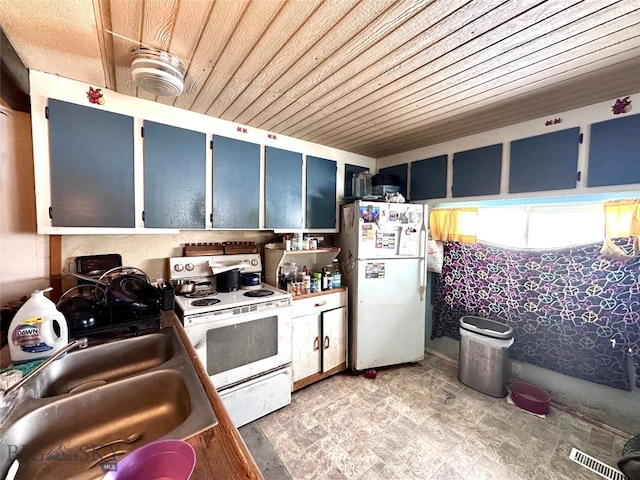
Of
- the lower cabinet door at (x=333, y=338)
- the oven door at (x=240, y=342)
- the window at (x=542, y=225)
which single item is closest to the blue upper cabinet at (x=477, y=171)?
the window at (x=542, y=225)

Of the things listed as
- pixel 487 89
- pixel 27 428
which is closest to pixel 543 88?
pixel 487 89

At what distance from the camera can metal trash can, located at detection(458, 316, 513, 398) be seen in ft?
7.30

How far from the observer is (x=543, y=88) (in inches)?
61.9

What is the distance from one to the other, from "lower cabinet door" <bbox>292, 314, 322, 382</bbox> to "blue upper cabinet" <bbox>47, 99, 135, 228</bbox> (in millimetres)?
1552

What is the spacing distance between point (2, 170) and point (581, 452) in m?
4.02

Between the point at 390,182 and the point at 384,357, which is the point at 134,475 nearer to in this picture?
the point at 384,357

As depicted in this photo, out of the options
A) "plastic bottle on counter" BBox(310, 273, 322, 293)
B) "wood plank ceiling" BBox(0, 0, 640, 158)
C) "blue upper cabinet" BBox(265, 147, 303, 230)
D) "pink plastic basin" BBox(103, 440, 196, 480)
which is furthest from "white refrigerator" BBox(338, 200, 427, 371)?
"pink plastic basin" BBox(103, 440, 196, 480)

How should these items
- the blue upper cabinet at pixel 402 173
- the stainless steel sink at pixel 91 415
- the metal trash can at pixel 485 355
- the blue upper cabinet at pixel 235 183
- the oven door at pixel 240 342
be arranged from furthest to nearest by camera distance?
the blue upper cabinet at pixel 402 173 < the metal trash can at pixel 485 355 < the blue upper cabinet at pixel 235 183 < the oven door at pixel 240 342 < the stainless steel sink at pixel 91 415

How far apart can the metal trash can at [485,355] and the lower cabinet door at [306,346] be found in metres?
1.42

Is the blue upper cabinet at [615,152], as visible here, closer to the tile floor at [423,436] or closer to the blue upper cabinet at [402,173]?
the blue upper cabinet at [402,173]

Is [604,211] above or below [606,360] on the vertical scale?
above

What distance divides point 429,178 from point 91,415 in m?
3.01

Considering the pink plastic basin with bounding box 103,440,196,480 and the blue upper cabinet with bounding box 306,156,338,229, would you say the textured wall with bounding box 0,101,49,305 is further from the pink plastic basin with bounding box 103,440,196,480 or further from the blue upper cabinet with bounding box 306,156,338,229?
the blue upper cabinet with bounding box 306,156,338,229

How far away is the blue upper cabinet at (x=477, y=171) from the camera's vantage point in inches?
87.7
